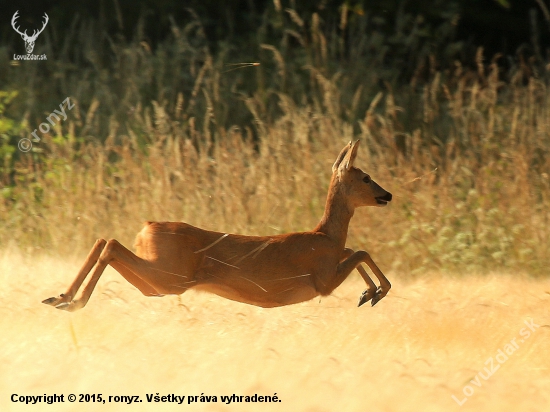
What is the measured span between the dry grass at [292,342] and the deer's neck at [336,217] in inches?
19.6

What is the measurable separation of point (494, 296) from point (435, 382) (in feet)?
5.30

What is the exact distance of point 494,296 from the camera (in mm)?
5934

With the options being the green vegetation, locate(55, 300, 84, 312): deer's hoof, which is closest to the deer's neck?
locate(55, 300, 84, 312): deer's hoof

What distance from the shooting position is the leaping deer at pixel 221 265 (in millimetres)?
4848

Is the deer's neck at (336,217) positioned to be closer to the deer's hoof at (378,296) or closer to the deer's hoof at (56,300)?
the deer's hoof at (378,296)

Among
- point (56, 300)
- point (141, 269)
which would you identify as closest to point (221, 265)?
point (141, 269)

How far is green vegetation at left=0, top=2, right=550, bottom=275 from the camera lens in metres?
7.58

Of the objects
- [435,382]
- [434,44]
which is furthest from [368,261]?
[434,44]

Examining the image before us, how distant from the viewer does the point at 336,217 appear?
5.37 metres

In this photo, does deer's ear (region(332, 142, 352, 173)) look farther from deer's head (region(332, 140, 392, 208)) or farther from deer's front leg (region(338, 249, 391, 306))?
deer's front leg (region(338, 249, 391, 306))

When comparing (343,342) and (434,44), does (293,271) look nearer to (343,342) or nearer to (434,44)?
(343,342)

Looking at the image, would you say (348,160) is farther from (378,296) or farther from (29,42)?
(29,42)

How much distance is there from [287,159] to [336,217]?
2870 mm

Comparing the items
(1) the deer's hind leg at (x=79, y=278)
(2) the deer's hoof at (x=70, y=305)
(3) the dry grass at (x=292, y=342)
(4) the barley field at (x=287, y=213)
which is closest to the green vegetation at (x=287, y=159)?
(4) the barley field at (x=287, y=213)
